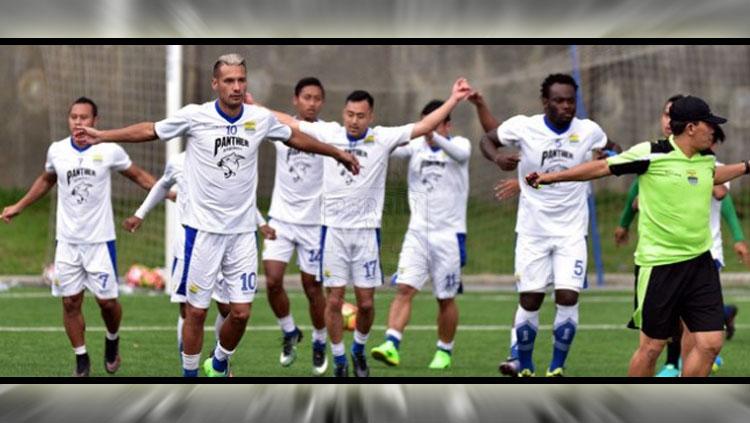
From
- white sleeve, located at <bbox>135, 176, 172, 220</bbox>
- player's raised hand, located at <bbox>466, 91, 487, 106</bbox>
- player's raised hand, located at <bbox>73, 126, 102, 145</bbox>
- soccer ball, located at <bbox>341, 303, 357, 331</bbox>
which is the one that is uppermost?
player's raised hand, located at <bbox>466, 91, 487, 106</bbox>

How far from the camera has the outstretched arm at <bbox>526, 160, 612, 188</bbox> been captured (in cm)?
1109

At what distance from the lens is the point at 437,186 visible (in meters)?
14.9

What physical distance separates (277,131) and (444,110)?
158 cm

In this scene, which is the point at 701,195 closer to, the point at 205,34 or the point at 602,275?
the point at 205,34

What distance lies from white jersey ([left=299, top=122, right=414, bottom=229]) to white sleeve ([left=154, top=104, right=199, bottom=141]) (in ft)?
6.74

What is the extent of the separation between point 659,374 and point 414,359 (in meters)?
2.38

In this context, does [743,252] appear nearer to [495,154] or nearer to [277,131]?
[495,154]

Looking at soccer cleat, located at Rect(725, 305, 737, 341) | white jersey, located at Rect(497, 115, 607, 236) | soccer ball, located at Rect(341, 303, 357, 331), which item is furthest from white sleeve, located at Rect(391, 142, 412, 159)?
soccer cleat, located at Rect(725, 305, 737, 341)

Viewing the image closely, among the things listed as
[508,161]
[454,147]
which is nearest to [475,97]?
[508,161]

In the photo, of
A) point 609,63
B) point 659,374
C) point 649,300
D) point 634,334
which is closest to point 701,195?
point 649,300

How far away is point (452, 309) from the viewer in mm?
14656

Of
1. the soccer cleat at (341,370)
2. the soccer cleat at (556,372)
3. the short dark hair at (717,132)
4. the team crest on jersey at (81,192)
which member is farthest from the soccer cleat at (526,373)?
the team crest on jersey at (81,192)

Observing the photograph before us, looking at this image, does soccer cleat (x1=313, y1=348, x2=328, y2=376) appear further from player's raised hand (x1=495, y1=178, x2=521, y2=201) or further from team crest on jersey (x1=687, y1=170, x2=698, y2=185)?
team crest on jersey (x1=687, y1=170, x2=698, y2=185)

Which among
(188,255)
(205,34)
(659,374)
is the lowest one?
(659,374)
